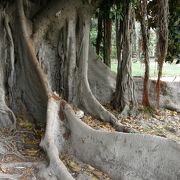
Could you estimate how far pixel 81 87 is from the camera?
7.43 m

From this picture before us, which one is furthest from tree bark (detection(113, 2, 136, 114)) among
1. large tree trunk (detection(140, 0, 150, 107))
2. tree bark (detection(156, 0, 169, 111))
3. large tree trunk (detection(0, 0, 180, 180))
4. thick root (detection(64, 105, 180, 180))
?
thick root (detection(64, 105, 180, 180))

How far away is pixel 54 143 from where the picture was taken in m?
5.39

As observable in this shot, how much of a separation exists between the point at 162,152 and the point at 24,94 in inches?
126

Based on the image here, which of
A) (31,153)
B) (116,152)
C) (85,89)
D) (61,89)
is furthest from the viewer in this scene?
(61,89)

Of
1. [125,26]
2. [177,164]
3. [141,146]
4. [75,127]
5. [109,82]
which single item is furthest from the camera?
[109,82]

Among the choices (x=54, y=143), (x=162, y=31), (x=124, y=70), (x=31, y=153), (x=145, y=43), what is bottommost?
(x=31, y=153)

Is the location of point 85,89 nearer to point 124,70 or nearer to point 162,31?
point 124,70

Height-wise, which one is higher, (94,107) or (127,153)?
(94,107)

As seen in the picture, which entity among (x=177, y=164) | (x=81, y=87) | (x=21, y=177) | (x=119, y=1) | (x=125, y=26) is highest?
(x=119, y=1)

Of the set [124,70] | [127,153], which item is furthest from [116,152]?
[124,70]

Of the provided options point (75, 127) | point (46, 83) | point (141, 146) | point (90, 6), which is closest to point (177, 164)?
point (141, 146)

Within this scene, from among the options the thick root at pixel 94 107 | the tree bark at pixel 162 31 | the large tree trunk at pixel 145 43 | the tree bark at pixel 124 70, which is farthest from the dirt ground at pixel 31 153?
the tree bark at pixel 162 31

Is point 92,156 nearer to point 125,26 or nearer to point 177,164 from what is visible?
point 177,164

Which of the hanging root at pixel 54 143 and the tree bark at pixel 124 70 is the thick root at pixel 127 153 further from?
the tree bark at pixel 124 70
